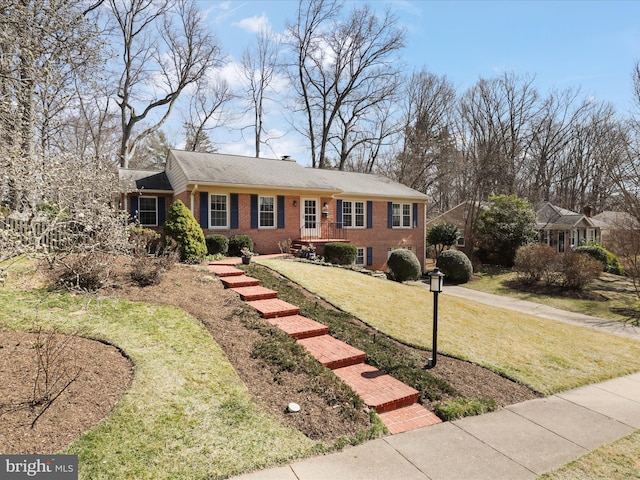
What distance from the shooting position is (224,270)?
9266 mm

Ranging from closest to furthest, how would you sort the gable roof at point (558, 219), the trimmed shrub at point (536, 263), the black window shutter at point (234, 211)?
the black window shutter at point (234, 211)
the trimmed shrub at point (536, 263)
the gable roof at point (558, 219)

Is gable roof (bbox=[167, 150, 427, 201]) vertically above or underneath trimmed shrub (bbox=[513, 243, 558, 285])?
above

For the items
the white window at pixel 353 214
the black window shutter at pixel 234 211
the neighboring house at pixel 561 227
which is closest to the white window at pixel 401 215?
the white window at pixel 353 214

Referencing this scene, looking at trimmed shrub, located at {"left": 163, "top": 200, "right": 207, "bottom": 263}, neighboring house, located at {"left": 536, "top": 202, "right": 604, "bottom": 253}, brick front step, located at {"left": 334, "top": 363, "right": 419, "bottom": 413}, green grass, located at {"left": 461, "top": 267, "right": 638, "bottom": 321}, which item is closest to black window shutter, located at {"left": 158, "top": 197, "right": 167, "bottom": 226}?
trimmed shrub, located at {"left": 163, "top": 200, "right": 207, "bottom": 263}

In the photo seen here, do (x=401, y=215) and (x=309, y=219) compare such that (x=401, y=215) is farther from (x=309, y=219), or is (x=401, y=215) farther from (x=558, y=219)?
(x=558, y=219)

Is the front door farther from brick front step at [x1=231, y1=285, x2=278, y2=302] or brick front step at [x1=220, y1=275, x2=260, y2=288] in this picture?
brick front step at [x1=231, y1=285, x2=278, y2=302]

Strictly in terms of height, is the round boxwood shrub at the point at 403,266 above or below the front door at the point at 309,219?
below

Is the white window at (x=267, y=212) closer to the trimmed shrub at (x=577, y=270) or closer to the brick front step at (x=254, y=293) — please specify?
the brick front step at (x=254, y=293)

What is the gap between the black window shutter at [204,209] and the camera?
537 inches

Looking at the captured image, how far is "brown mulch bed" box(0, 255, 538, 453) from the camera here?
3119 millimetres

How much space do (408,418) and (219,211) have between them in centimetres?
1173

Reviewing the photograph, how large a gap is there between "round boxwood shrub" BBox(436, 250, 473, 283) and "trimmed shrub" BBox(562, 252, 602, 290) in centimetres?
415

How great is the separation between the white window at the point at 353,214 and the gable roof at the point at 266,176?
2.10ft

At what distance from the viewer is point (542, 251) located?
16.1 metres
